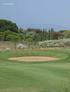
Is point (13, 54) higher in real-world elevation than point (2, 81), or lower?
lower

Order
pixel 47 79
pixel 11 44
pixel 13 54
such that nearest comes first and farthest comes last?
pixel 47 79 < pixel 13 54 < pixel 11 44

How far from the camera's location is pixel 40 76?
34.7ft

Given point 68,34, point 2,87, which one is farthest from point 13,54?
point 68,34

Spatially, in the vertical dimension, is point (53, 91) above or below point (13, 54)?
above

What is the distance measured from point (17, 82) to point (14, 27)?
5980 centimetres

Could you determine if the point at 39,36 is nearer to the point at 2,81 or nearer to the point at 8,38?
the point at 8,38

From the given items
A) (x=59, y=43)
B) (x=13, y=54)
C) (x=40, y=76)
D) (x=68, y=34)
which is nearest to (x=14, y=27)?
(x=68, y=34)

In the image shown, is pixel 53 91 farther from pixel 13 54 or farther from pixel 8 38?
pixel 8 38

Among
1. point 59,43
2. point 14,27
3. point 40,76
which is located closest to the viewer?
point 40,76

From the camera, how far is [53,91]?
720cm

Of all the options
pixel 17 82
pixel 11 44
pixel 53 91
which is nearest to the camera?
pixel 53 91

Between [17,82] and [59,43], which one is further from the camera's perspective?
[59,43]

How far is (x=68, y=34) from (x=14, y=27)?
52.0 feet

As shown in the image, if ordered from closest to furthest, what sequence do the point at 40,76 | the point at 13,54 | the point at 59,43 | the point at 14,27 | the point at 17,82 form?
the point at 17,82 → the point at 40,76 → the point at 13,54 → the point at 59,43 → the point at 14,27
